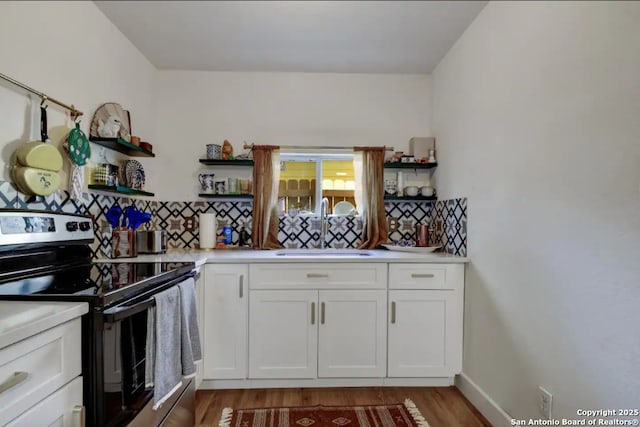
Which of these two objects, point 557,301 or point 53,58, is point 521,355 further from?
point 53,58

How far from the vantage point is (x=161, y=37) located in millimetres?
2375

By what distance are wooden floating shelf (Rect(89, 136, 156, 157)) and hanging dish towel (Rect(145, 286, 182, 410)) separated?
3.55 feet

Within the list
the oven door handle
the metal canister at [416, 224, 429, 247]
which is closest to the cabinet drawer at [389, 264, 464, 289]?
the metal canister at [416, 224, 429, 247]

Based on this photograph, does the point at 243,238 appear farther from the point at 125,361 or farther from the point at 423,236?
the point at 125,361

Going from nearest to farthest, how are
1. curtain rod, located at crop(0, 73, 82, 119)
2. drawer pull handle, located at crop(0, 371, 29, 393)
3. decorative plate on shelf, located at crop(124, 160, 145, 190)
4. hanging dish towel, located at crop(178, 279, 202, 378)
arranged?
drawer pull handle, located at crop(0, 371, 29, 393)
curtain rod, located at crop(0, 73, 82, 119)
hanging dish towel, located at crop(178, 279, 202, 378)
decorative plate on shelf, located at crop(124, 160, 145, 190)

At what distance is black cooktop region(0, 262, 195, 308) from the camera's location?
1.03m

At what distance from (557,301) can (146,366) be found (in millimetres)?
1661

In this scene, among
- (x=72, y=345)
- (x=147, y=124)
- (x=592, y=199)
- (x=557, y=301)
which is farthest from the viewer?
(x=147, y=124)

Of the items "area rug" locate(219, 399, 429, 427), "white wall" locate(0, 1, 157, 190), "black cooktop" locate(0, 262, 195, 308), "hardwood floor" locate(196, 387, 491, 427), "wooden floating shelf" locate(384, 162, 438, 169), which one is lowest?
"hardwood floor" locate(196, 387, 491, 427)

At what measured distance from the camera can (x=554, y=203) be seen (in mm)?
1439

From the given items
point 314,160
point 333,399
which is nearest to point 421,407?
point 333,399

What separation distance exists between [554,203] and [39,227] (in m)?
2.16

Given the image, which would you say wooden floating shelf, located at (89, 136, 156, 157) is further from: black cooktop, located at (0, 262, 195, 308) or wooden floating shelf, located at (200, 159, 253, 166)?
black cooktop, located at (0, 262, 195, 308)

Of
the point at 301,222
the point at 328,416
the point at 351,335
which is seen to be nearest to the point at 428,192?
the point at 301,222
